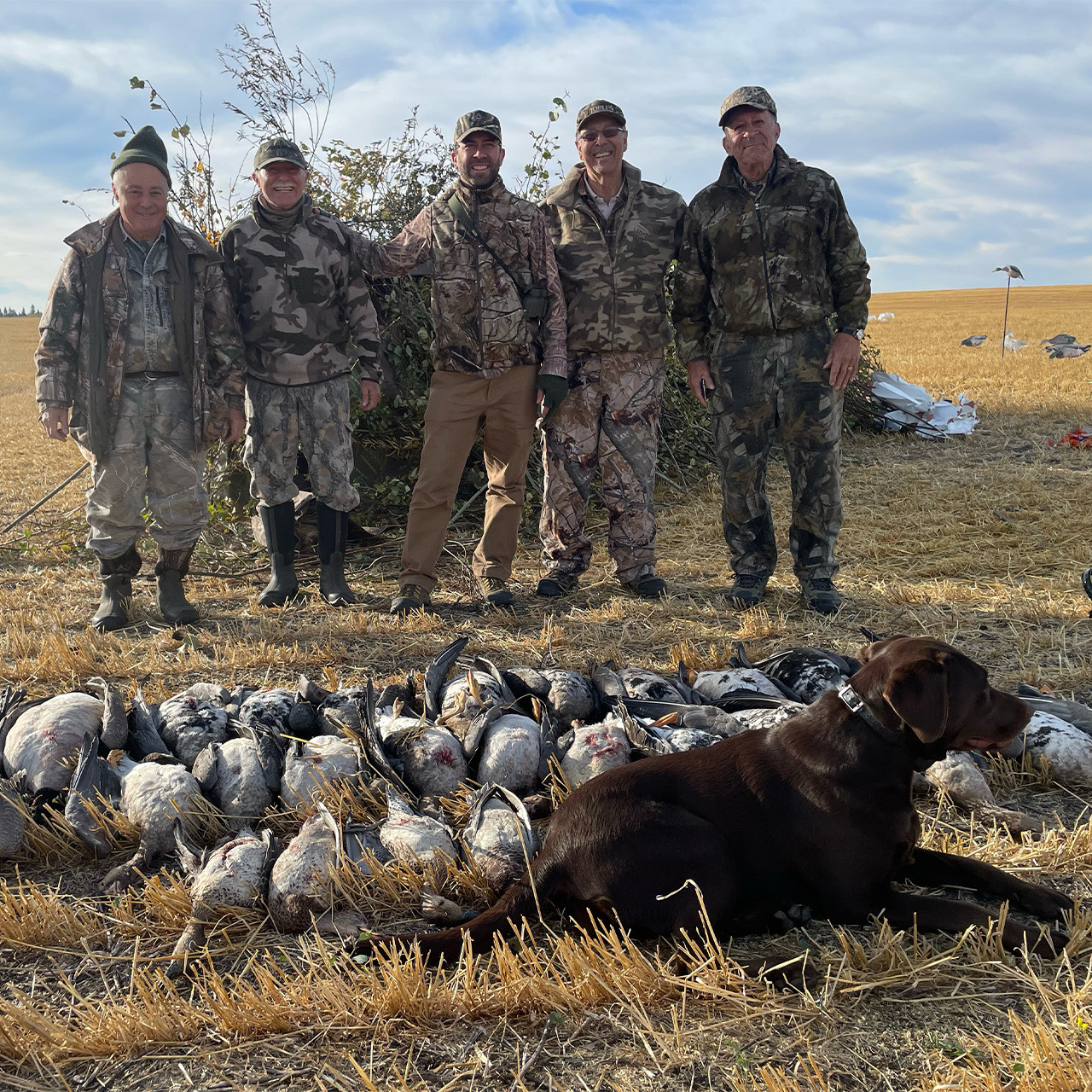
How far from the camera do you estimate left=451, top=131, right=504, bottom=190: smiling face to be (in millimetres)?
5344

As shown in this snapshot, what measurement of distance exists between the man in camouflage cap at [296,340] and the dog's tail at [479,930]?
12.2 ft

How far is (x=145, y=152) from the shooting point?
5180 mm

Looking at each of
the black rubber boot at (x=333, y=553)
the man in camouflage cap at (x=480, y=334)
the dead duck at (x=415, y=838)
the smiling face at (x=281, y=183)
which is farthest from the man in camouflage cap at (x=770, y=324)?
the dead duck at (x=415, y=838)

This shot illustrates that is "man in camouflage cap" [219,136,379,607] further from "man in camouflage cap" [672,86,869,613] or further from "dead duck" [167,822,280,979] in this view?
"dead duck" [167,822,280,979]

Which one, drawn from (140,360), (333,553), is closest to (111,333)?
(140,360)

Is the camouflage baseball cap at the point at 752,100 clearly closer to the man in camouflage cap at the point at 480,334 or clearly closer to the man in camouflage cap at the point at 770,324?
the man in camouflage cap at the point at 770,324

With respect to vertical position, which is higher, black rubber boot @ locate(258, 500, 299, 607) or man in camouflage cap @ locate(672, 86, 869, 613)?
man in camouflage cap @ locate(672, 86, 869, 613)

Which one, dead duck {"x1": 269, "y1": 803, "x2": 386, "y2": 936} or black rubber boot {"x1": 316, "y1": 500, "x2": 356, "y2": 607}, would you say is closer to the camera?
dead duck {"x1": 269, "y1": 803, "x2": 386, "y2": 936}

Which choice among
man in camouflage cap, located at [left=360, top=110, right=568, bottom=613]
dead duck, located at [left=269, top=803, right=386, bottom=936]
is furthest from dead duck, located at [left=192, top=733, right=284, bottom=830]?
man in camouflage cap, located at [left=360, top=110, right=568, bottom=613]

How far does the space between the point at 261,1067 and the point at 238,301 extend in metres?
4.51

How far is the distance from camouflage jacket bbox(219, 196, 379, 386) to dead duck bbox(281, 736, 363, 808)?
2936 millimetres

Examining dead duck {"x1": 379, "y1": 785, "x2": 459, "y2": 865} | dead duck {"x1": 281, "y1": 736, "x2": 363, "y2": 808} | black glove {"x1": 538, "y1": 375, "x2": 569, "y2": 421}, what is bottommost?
dead duck {"x1": 379, "y1": 785, "x2": 459, "y2": 865}

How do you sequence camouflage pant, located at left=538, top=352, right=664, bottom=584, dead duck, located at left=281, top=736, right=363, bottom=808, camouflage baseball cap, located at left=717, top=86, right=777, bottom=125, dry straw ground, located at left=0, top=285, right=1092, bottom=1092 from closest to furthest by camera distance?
dry straw ground, located at left=0, top=285, right=1092, bottom=1092
dead duck, located at left=281, top=736, right=363, bottom=808
camouflage baseball cap, located at left=717, top=86, right=777, bottom=125
camouflage pant, located at left=538, top=352, right=664, bottom=584

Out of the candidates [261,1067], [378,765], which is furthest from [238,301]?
[261,1067]
